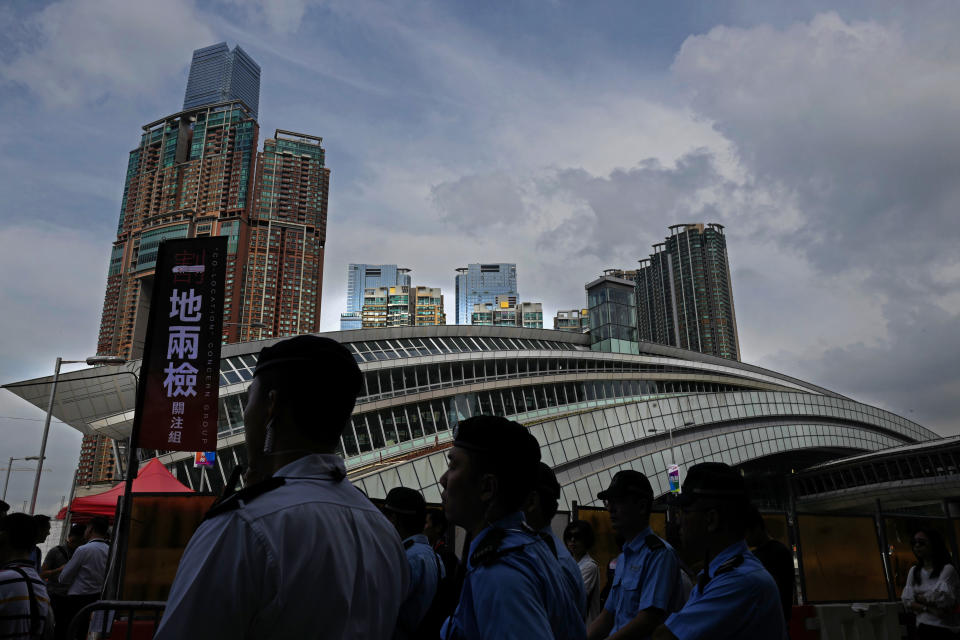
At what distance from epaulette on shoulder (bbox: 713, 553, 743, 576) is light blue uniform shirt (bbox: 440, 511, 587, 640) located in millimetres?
867

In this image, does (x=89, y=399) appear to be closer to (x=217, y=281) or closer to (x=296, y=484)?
(x=217, y=281)

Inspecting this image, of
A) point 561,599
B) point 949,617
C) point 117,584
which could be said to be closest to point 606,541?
point 949,617

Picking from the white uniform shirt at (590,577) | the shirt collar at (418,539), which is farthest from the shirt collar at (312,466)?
the white uniform shirt at (590,577)

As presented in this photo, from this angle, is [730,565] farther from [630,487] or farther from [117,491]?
[117,491]

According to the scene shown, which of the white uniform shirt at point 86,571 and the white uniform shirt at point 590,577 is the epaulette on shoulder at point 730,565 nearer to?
the white uniform shirt at point 590,577

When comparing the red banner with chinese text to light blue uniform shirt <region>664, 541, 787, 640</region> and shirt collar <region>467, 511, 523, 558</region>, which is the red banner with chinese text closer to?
shirt collar <region>467, 511, 523, 558</region>

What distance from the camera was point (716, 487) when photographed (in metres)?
3.44

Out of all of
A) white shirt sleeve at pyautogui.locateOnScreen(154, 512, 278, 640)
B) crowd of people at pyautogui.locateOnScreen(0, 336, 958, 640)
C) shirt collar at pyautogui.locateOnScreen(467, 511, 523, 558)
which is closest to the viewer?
white shirt sleeve at pyautogui.locateOnScreen(154, 512, 278, 640)

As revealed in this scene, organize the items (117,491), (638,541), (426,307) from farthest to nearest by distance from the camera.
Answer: (426,307) → (117,491) → (638,541)

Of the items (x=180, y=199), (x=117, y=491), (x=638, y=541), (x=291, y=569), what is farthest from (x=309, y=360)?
(x=180, y=199)

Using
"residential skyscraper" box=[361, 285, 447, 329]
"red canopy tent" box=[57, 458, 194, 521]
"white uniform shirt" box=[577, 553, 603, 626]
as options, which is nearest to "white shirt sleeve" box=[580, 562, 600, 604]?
"white uniform shirt" box=[577, 553, 603, 626]

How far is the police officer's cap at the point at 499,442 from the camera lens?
274 centimetres

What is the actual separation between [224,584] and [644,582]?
11.0ft

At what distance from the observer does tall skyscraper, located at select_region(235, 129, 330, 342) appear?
107713mm
